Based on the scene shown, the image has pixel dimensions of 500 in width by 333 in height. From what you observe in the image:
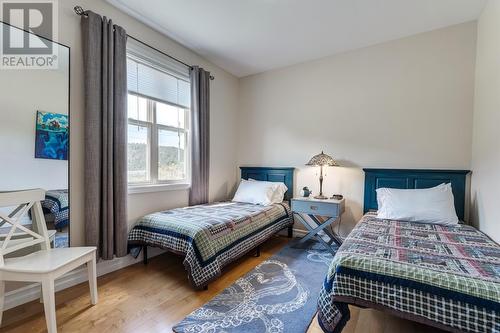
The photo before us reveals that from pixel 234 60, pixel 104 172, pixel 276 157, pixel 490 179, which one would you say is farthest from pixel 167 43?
pixel 490 179

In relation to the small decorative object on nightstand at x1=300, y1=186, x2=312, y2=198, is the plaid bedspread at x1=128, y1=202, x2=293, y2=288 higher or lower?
lower

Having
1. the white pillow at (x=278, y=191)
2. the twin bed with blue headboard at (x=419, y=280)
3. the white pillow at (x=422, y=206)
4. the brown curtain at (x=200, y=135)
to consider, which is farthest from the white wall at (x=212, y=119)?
the white pillow at (x=422, y=206)

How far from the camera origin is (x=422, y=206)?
2.34 m

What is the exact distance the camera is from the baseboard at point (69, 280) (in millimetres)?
1733

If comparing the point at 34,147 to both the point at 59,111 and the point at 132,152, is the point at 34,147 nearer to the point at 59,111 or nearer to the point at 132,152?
the point at 59,111

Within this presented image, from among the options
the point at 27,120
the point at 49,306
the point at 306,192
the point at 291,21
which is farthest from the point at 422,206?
the point at 27,120

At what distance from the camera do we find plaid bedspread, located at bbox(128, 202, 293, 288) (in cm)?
198

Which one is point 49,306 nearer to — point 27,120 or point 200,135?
point 27,120

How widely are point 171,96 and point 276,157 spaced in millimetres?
1771

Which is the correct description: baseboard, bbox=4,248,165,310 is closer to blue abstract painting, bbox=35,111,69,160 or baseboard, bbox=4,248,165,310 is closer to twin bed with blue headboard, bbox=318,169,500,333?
blue abstract painting, bbox=35,111,69,160

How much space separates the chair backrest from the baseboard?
37 cm

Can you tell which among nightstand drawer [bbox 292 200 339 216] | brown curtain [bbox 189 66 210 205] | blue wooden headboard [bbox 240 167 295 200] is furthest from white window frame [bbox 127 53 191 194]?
nightstand drawer [bbox 292 200 339 216]

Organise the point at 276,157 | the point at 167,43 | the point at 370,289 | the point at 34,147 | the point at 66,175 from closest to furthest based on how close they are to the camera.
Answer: the point at 370,289 → the point at 34,147 → the point at 66,175 → the point at 167,43 → the point at 276,157

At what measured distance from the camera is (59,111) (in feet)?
6.37
